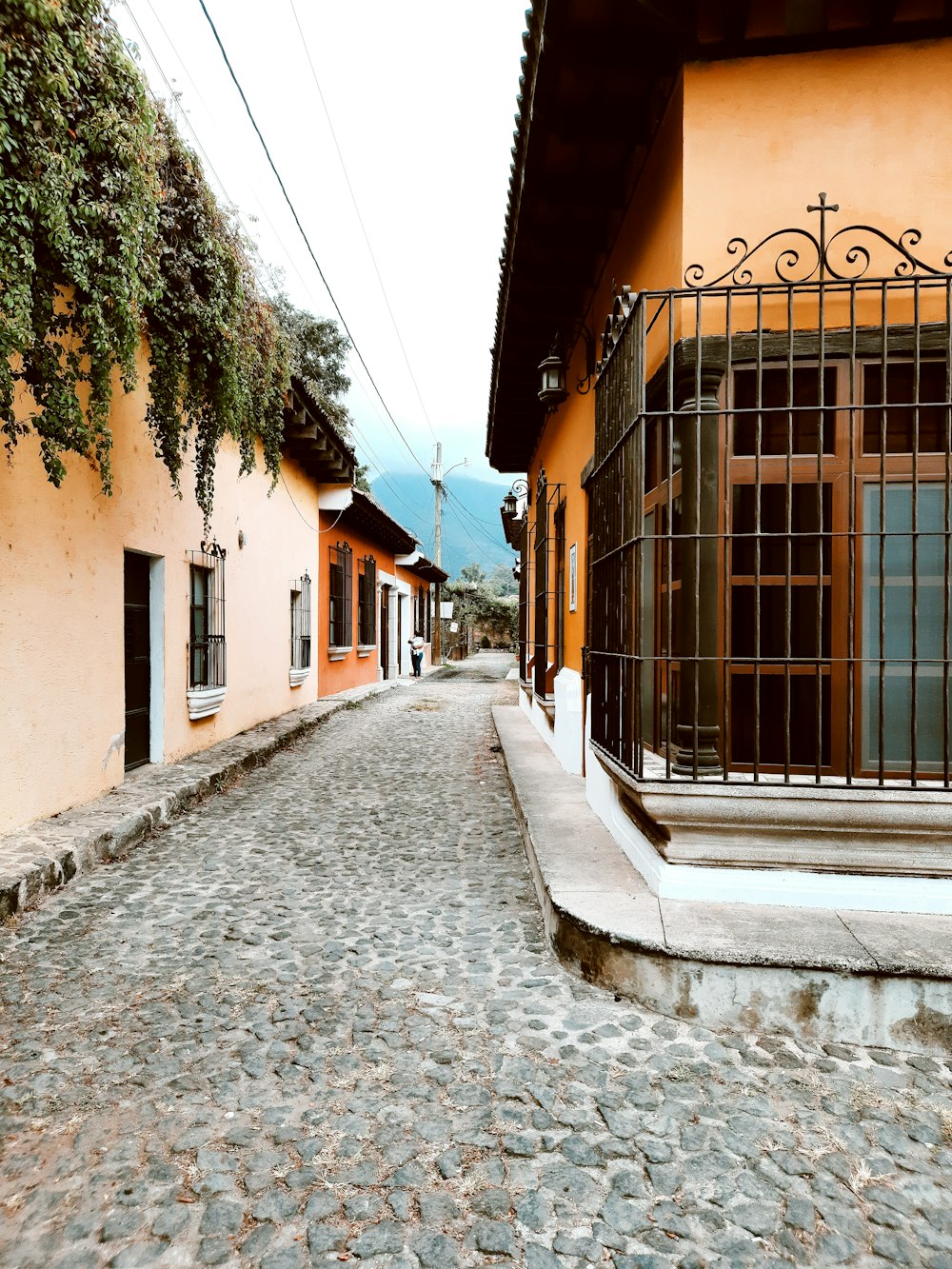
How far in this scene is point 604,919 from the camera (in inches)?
104

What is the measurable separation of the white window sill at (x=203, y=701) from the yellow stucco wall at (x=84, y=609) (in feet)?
0.30

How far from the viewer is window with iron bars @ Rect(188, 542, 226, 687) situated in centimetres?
Result: 659

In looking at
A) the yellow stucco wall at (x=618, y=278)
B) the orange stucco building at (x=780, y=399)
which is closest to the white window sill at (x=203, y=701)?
the yellow stucco wall at (x=618, y=278)

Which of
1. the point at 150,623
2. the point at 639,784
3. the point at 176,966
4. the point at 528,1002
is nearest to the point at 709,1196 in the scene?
the point at 528,1002

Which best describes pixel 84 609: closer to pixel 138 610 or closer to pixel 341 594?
pixel 138 610

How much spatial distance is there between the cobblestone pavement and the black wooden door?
2.34 meters

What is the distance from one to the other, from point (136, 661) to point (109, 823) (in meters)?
1.70

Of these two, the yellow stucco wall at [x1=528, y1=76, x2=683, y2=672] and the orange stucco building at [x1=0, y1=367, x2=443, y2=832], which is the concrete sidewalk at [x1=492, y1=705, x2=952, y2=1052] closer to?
the yellow stucco wall at [x1=528, y1=76, x2=683, y2=672]

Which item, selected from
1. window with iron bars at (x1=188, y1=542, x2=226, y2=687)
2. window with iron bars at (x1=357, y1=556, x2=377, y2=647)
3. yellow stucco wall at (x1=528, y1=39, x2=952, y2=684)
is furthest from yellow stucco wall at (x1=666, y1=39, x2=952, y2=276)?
window with iron bars at (x1=357, y1=556, x2=377, y2=647)

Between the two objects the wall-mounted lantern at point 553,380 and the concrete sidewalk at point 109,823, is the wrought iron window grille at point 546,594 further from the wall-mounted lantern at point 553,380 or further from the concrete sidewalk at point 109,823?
the concrete sidewalk at point 109,823

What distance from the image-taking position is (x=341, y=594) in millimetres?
12875


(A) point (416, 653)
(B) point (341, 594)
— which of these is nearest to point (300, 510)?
(B) point (341, 594)

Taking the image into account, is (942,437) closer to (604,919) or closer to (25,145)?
(604,919)

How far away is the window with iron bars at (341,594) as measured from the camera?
1241 centimetres
